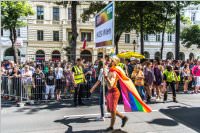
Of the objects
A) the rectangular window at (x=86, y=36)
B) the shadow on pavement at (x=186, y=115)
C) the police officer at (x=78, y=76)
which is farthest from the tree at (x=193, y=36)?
the police officer at (x=78, y=76)

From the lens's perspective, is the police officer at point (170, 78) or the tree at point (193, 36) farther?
the tree at point (193, 36)

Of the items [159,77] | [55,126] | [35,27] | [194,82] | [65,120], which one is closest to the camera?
[55,126]

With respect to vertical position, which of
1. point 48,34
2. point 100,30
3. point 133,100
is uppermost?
point 48,34

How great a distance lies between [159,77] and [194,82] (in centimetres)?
399

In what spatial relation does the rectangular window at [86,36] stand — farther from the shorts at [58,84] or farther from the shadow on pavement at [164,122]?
the shadow on pavement at [164,122]

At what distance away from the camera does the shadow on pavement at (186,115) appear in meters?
9.12

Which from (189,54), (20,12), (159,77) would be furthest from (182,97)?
(189,54)

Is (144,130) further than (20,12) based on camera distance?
No

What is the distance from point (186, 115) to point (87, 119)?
3.18m

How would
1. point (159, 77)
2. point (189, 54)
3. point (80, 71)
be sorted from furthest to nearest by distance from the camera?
point (189, 54) < point (159, 77) < point (80, 71)

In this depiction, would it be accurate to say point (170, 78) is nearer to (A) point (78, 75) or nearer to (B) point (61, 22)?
(A) point (78, 75)

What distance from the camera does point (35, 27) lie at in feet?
159

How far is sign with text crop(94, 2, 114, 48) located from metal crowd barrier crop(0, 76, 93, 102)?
13.8 feet

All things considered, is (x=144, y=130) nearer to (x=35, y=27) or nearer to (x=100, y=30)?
(x=100, y=30)
